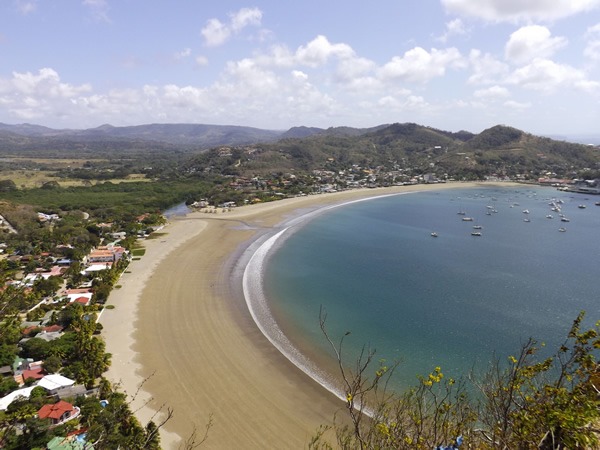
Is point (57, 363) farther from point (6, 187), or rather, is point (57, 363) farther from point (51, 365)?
point (6, 187)

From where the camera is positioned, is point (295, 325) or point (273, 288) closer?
point (295, 325)

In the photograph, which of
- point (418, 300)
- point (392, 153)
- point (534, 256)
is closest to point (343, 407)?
point (418, 300)

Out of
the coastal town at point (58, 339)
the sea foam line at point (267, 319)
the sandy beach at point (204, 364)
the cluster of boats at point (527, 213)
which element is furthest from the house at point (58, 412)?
the cluster of boats at point (527, 213)

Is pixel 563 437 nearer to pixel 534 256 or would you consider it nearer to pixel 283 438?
pixel 283 438

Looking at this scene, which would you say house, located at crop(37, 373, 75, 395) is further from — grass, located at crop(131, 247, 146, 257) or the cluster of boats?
the cluster of boats

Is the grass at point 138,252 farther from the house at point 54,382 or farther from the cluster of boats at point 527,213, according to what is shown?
the cluster of boats at point 527,213

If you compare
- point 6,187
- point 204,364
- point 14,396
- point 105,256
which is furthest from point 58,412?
point 6,187
